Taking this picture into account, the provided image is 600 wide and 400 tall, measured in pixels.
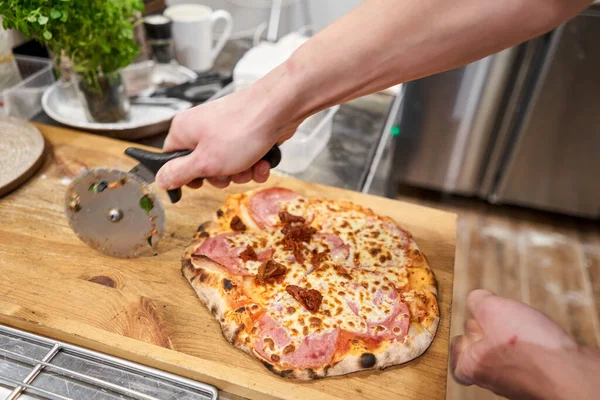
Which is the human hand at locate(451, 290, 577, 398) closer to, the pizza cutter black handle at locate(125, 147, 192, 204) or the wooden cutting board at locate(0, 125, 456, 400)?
the wooden cutting board at locate(0, 125, 456, 400)

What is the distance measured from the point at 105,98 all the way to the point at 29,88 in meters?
0.35

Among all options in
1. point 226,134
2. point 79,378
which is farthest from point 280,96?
point 79,378

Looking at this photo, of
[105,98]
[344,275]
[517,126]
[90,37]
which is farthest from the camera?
[517,126]

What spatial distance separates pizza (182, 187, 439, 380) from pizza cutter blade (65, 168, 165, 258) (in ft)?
→ 0.36

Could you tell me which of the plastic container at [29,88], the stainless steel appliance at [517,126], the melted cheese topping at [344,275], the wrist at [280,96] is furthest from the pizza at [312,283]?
the stainless steel appliance at [517,126]

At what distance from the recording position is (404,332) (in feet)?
2.71

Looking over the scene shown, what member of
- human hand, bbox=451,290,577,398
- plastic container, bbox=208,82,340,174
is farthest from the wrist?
human hand, bbox=451,290,577,398

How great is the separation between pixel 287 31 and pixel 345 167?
5.34ft

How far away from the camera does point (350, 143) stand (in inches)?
55.5

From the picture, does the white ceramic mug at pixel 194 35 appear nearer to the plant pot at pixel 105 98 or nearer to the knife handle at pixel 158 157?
the plant pot at pixel 105 98

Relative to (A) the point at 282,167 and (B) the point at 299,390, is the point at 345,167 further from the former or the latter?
(B) the point at 299,390

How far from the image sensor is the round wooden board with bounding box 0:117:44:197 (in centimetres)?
113

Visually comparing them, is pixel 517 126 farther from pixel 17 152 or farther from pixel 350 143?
A: pixel 17 152

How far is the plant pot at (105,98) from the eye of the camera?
1309 millimetres
